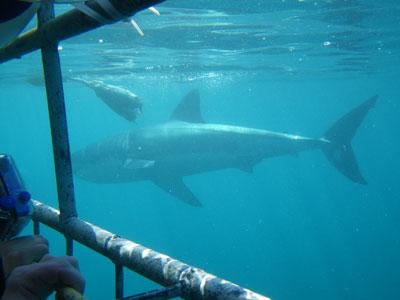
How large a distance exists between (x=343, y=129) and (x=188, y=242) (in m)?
62.1

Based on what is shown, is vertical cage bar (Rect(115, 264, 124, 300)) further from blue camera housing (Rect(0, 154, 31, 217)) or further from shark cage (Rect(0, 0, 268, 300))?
blue camera housing (Rect(0, 154, 31, 217))

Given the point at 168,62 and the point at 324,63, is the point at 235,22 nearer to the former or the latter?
the point at 168,62

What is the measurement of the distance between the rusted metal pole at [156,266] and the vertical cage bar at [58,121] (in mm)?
144

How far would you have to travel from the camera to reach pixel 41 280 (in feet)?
4.27

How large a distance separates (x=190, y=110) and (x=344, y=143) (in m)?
6.49

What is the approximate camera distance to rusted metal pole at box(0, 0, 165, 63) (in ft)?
5.65

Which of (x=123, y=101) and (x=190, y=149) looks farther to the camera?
(x=190, y=149)

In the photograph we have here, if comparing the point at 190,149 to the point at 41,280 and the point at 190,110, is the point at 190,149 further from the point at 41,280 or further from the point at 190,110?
the point at 41,280

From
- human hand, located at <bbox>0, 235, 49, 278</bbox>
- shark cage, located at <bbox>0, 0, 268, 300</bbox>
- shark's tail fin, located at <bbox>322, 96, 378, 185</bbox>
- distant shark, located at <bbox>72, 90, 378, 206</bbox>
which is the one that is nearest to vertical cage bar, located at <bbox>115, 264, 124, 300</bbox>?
shark cage, located at <bbox>0, 0, 268, 300</bbox>

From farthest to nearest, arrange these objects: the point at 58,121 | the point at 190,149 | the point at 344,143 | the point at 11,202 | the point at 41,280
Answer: the point at 344,143
the point at 190,149
the point at 58,121
the point at 11,202
the point at 41,280

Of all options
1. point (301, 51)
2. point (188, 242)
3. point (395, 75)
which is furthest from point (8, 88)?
point (188, 242)

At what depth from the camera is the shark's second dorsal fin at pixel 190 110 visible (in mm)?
16453

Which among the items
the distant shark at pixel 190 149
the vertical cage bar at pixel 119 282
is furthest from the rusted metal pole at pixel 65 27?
the distant shark at pixel 190 149

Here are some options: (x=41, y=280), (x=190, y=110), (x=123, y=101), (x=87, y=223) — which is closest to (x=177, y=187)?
(x=190, y=110)
